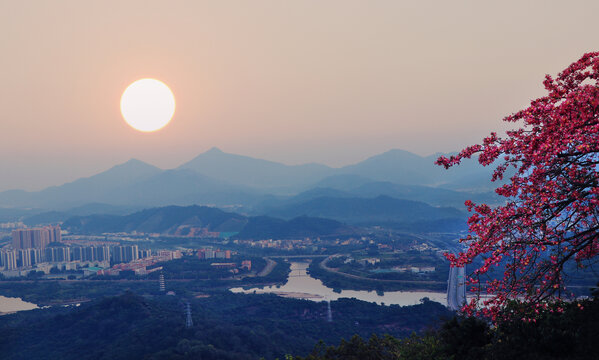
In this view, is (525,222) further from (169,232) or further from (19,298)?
(169,232)

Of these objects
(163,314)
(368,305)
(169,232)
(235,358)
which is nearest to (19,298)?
(163,314)

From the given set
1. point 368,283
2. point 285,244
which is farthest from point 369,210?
point 368,283

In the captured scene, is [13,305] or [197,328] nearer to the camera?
[197,328]

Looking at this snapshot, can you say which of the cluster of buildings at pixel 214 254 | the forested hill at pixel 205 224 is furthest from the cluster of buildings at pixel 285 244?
the cluster of buildings at pixel 214 254

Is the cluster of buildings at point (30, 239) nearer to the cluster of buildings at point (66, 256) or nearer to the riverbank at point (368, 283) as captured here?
the cluster of buildings at point (66, 256)

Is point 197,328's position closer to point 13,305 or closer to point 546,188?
point 546,188

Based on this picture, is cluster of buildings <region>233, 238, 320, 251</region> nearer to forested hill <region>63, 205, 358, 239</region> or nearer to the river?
forested hill <region>63, 205, 358, 239</region>
